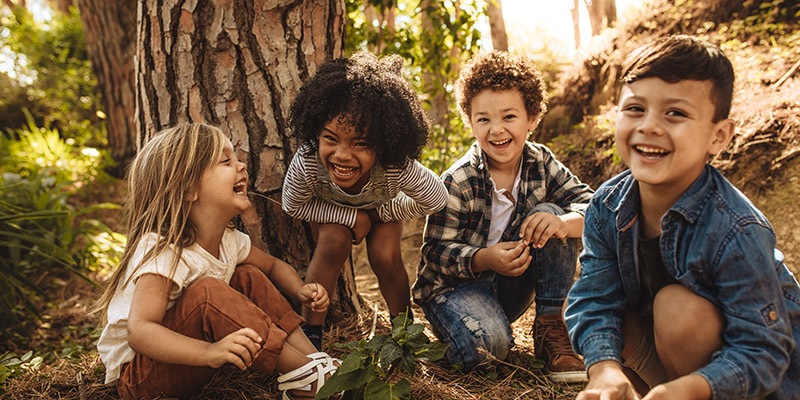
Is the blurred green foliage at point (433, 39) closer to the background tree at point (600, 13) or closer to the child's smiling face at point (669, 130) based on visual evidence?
the child's smiling face at point (669, 130)

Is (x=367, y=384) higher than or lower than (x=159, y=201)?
lower

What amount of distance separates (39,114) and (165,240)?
7843 mm

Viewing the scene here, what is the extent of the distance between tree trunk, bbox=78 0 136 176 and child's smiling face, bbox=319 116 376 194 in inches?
172

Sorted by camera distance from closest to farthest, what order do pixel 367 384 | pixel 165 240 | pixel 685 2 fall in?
pixel 367 384 → pixel 165 240 → pixel 685 2

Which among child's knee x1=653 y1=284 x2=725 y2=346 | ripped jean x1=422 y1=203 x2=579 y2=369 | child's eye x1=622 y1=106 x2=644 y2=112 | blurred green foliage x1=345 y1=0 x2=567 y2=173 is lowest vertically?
ripped jean x1=422 y1=203 x2=579 y2=369

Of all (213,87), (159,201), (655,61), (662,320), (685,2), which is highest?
(685,2)

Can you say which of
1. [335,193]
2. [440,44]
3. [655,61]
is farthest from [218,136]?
[440,44]

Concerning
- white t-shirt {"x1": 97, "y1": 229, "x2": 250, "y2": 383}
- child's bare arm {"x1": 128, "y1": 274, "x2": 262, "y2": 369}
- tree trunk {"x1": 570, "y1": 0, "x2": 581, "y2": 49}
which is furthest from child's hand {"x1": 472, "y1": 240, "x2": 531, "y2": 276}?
tree trunk {"x1": 570, "y1": 0, "x2": 581, "y2": 49}

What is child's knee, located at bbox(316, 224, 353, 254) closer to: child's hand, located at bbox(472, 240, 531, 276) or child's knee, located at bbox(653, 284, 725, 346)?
child's hand, located at bbox(472, 240, 531, 276)

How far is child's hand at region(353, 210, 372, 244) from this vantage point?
2354mm

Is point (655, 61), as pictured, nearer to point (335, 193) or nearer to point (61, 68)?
point (335, 193)

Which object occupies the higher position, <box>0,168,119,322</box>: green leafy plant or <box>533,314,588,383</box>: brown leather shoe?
<box>0,168,119,322</box>: green leafy plant

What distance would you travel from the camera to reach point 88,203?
5918 mm

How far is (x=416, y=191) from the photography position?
2.23 m
